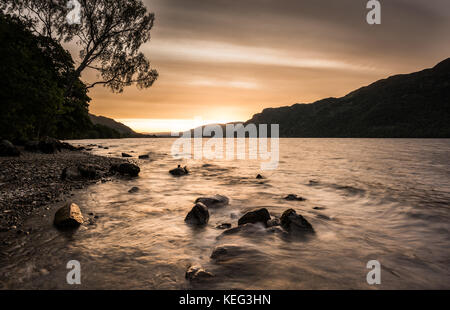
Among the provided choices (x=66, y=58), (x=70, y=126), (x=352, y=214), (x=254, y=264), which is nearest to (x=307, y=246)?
(x=254, y=264)

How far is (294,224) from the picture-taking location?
667cm

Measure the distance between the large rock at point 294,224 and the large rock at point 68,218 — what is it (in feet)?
18.2

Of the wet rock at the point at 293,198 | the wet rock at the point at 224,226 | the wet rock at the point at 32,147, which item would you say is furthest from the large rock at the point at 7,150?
the wet rock at the point at 293,198

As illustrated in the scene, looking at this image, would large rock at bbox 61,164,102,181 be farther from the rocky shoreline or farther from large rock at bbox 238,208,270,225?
large rock at bbox 238,208,270,225

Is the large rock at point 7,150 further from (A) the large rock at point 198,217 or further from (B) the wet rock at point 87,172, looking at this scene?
(A) the large rock at point 198,217

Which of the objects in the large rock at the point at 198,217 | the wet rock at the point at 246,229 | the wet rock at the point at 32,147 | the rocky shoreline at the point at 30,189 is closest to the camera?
the rocky shoreline at the point at 30,189

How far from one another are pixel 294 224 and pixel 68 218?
599cm

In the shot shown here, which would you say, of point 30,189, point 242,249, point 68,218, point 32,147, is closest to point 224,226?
point 242,249

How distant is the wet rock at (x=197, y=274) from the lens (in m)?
4.13

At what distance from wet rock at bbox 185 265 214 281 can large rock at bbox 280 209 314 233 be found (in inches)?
120

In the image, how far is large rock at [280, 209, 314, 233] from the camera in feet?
21.5

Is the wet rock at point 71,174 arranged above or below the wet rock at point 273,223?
above

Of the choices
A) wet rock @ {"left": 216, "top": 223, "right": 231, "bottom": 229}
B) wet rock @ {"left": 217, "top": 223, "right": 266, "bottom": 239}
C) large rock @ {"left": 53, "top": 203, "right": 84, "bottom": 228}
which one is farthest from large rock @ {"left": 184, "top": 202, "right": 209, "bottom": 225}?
large rock @ {"left": 53, "top": 203, "right": 84, "bottom": 228}
